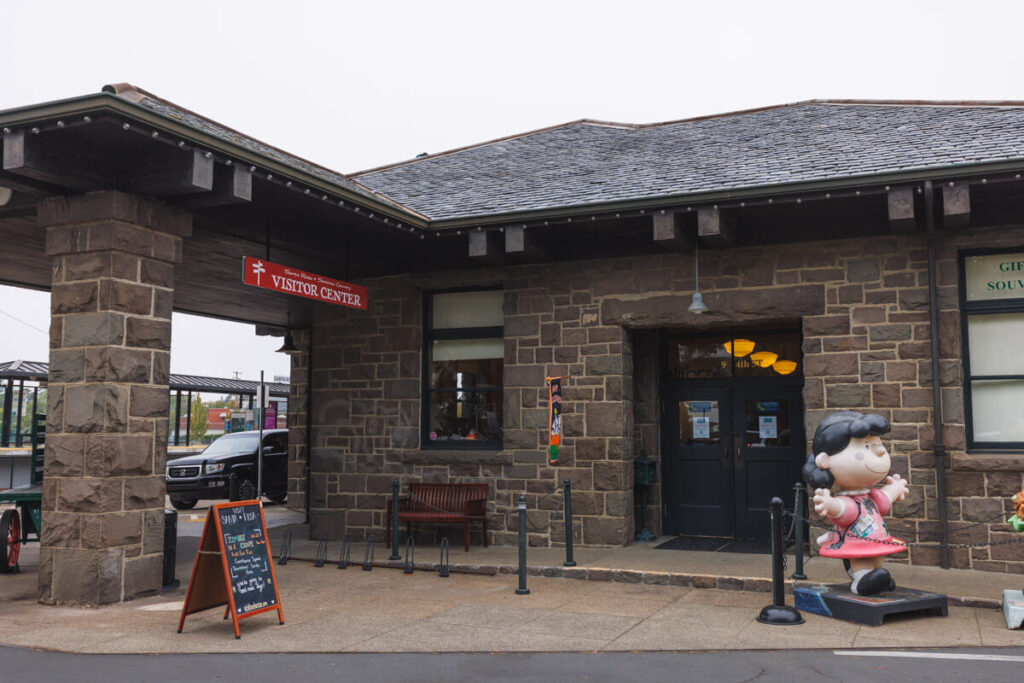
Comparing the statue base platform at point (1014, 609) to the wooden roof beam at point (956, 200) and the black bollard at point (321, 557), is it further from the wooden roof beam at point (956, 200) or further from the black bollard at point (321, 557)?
the black bollard at point (321, 557)

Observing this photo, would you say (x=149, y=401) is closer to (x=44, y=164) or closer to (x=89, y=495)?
(x=89, y=495)

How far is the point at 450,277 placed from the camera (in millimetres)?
11383

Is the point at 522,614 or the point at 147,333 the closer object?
the point at 522,614

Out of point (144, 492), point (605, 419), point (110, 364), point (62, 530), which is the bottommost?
point (62, 530)

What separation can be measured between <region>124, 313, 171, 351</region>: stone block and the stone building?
31 millimetres

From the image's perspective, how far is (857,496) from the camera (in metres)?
7.26

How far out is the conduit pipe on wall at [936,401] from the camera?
8.76 m

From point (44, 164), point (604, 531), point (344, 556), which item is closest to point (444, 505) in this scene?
point (344, 556)

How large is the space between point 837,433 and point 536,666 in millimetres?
3232

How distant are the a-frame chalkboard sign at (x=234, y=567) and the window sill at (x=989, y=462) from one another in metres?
6.61

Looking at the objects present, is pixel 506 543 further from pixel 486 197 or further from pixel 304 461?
pixel 304 461

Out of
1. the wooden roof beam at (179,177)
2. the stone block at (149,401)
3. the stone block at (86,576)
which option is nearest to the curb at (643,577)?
the stone block at (86,576)

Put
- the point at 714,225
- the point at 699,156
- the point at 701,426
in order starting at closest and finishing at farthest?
the point at 714,225 → the point at 701,426 → the point at 699,156

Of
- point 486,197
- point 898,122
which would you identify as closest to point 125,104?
point 486,197
